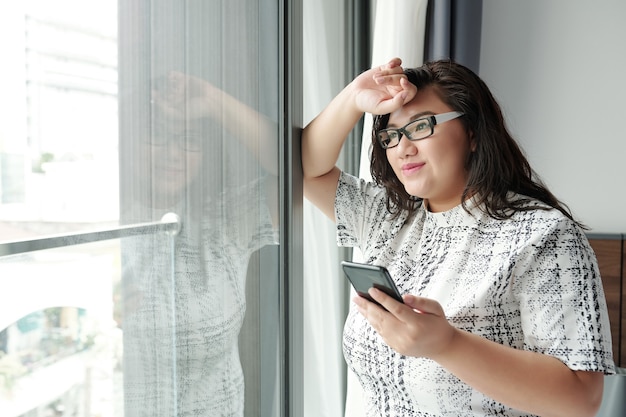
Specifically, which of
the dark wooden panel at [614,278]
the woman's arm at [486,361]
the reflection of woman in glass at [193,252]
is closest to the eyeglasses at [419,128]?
the reflection of woman in glass at [193,252]

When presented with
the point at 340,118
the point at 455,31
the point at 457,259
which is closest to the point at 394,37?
the point at 455,31

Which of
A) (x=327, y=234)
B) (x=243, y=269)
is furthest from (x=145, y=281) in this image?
(x=327, y=234)

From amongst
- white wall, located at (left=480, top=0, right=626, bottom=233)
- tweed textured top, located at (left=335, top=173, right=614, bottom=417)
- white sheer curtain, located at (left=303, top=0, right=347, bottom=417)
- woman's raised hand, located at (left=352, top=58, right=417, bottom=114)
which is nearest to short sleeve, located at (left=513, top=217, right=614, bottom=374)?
tweed textured top, located at (left=335, top=173, right=614, bottom=417)

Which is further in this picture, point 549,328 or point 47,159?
point 549,328

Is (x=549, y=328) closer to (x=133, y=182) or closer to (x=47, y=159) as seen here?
(x=133, y=182)

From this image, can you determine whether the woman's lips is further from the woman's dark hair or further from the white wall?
the white wall

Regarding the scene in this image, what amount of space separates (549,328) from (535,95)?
59.9 inches

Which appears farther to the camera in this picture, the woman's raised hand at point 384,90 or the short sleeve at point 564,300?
the woman's raised hand at point 384,90

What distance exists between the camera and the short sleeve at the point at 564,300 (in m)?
1.06

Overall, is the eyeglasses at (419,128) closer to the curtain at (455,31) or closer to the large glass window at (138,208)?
the large glass window at (138,208)

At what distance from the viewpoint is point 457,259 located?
1250mm

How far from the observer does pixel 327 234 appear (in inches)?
77.9

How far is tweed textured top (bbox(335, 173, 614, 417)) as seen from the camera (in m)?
1.08

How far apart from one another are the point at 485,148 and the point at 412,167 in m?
0.15
